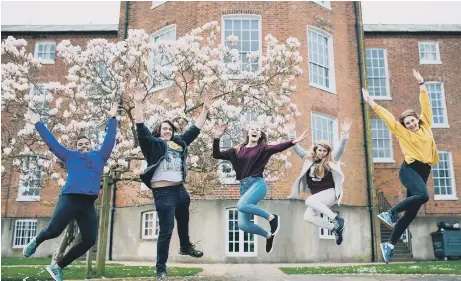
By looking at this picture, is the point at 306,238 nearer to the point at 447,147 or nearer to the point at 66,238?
the point at 66,238

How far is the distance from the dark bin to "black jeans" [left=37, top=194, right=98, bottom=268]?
730 inches

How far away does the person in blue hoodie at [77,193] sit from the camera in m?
6.26

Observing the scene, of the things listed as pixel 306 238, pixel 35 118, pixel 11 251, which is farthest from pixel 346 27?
pixel 11 251

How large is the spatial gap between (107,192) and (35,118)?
15.3ft

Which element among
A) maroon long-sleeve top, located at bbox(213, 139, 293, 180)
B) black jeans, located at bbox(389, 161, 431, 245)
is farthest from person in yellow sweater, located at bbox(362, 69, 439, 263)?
maroon long-sleeve top, located at bbox(213, 139, 293, 180)

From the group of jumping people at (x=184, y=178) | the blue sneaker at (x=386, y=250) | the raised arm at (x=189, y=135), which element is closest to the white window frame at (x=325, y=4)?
the group of jumping people at (x=184, y=178)

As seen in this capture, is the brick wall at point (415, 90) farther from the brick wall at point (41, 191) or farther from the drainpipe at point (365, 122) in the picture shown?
the brick wall at point (41, 191)

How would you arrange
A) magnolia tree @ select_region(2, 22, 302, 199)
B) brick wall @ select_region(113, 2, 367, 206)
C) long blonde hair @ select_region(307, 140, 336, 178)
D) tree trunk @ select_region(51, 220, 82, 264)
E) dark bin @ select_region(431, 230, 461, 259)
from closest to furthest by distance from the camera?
long blonde hair @ select_region(307, 140, 336, 178) < tree trunk @ select_region(51, 220, 82, 264) < magnolia tree @ select_region(2, 22, 302, 199) < brick wall @ select_region(113, 2, 367, 206) < dark bin @ select_region(431, 230, 461, 259)

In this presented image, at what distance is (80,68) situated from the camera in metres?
12.2

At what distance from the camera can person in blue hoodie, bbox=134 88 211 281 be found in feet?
20.8

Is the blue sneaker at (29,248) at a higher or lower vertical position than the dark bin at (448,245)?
higher

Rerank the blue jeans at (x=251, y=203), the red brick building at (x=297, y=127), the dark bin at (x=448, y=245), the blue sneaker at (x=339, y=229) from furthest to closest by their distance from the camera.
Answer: the dark bin at (x=448, y=245) < the red brick building at (x=297, y=127) < the blue sneaker at (x=339, y=229) < the blue jeans at (x=251, y=203)

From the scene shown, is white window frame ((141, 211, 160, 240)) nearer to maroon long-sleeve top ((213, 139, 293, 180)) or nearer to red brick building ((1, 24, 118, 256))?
red brick building ((1, 24, 118, 256))

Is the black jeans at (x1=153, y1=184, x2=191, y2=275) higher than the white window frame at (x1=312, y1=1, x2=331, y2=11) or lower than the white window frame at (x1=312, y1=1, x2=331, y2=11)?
lower
